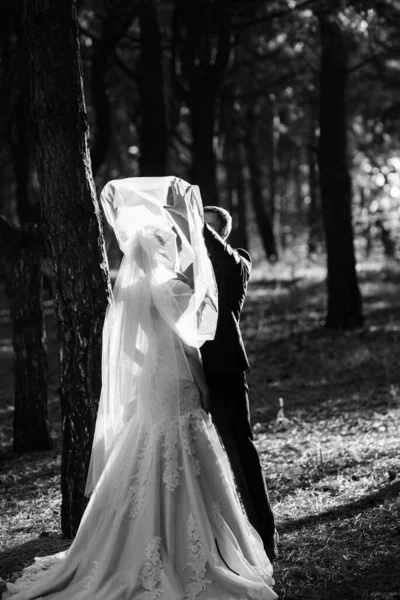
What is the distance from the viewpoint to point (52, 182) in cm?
597

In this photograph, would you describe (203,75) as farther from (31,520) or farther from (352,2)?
(31,520)

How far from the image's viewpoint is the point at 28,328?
9078 mm

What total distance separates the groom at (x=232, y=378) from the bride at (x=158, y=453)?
204mm

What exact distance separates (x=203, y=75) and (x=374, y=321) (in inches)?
244

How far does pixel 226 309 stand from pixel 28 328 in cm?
430

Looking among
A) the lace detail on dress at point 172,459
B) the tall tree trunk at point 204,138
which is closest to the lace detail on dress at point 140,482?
the lace detail on dress at point 172,459

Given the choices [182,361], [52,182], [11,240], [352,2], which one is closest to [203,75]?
[352,2]

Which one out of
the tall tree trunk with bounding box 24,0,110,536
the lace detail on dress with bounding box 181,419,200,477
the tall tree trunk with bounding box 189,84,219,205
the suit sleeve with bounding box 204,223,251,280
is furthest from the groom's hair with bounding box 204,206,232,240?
the tall tree trunk with bounding box 189,84,219,205

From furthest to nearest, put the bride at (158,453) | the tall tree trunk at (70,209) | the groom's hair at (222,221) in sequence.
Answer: the tall tree trunk at (70,209) → the groom's hair at (222,221) → the bride at (158,453)

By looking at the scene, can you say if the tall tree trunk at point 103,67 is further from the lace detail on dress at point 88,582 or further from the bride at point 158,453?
the lace detail on dress at point 88,582

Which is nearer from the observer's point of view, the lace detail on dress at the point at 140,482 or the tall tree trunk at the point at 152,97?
the lace detail on dress at the point at 140,482

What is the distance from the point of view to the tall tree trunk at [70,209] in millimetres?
5969

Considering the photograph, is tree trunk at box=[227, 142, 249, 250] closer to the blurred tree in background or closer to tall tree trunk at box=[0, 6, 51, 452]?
the blurred tree in background

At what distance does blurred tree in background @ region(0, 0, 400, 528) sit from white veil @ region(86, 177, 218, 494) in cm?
92
